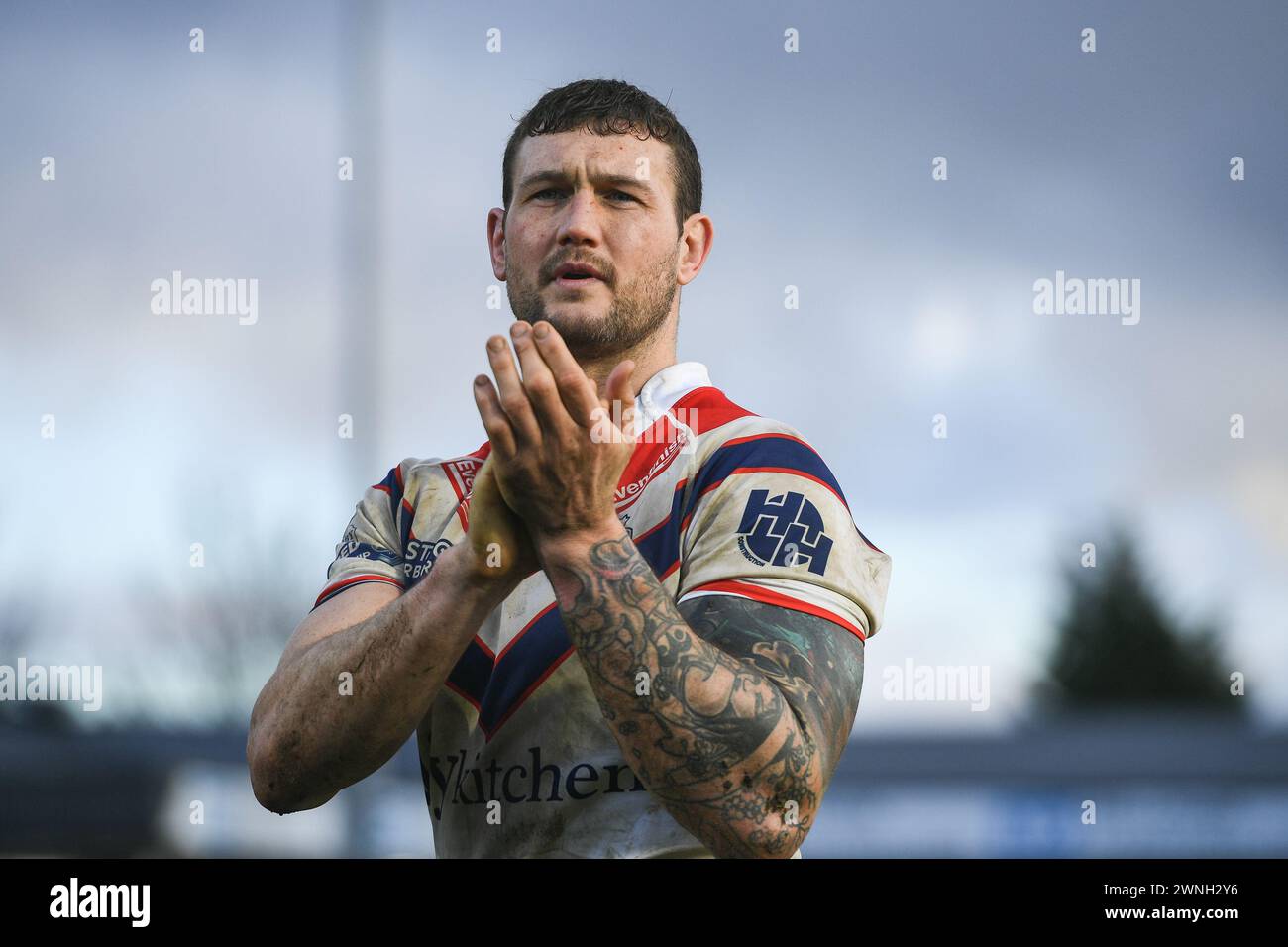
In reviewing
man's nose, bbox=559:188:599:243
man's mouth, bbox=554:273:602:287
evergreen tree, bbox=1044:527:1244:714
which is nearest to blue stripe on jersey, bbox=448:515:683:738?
man's mouth, bbox=554:273:602:287

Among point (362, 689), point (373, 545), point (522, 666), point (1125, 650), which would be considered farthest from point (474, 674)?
point (1125, 650)

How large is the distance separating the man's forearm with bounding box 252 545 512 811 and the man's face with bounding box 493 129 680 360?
2.93 feet

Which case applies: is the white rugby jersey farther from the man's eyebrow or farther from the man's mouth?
the man's eyebrow

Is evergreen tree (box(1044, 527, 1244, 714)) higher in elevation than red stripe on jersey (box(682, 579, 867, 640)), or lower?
lower

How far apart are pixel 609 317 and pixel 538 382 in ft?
3.24

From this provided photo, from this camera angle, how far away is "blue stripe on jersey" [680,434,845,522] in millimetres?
2873

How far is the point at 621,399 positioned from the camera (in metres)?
2.40

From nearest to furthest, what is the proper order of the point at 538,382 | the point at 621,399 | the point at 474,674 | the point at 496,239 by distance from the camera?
the point at 538,382 → the point at 621,399 → the point at 474,674 → the point at 496,239

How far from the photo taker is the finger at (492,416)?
7.58 ft

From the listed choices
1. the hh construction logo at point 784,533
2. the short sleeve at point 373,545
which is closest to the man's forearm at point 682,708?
the hh construction logo at point 784,533

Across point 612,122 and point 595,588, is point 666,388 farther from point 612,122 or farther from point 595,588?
point 595,588

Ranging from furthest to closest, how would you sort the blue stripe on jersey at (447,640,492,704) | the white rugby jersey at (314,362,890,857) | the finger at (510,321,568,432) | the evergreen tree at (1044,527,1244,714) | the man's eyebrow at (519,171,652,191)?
1. the evergreen tree at (1044,527,1244,714)
2. the man's eyebrow at (519,171,652,191)
3. the blue stripe on jersey at (447,640,492,704)
4. the white rugby jersey at (314,362,890,857)
5. the finger at (510,321,568,432)
